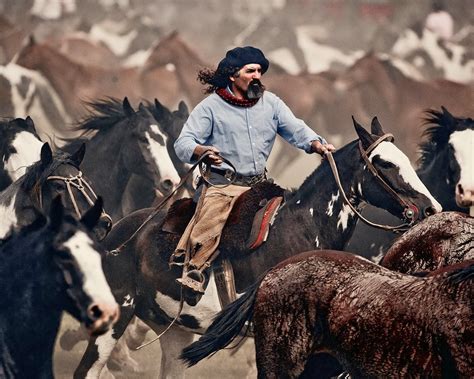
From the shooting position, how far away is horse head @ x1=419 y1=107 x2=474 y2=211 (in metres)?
9.27

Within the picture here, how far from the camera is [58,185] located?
7734 mm

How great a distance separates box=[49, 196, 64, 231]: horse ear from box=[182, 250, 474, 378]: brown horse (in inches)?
38.8

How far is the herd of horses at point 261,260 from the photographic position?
228 inches

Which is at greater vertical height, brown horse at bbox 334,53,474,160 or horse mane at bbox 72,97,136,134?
horse mane at bbox 72,97,136,134

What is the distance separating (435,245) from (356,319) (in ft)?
2.64

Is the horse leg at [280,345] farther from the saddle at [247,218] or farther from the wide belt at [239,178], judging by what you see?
the wide belt at [239,178]

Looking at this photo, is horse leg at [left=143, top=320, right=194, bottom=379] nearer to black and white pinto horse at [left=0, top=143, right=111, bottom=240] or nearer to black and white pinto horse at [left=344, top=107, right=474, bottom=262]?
black and white pinto horse at [left=0, top=143, right=111, bottom=240]

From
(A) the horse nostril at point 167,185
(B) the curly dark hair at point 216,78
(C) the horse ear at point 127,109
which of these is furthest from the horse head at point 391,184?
(C) the horse ear at point 127,109

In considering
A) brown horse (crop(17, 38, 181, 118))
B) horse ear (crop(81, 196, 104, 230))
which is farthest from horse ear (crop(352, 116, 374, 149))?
brown horse (crop(17, 38, 181, 118))

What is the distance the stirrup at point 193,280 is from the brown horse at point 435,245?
1.58 metres

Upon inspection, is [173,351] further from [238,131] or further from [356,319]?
[356,319]

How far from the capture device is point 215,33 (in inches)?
737

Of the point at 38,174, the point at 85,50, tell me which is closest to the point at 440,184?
the point at 38,174

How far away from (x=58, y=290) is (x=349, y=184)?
2581 mm
